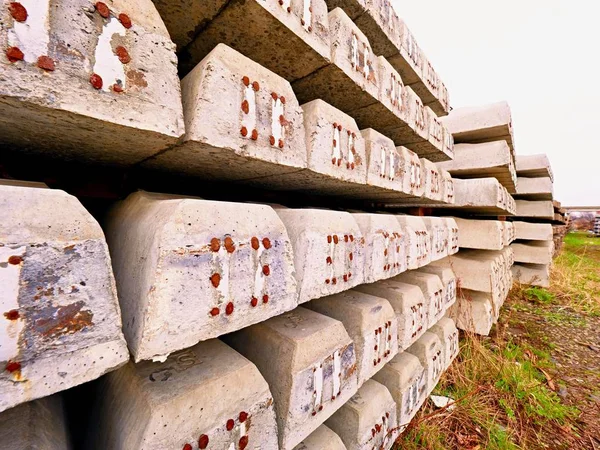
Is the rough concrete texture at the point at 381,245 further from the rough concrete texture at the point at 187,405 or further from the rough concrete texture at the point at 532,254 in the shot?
the rough concrete texture at the point at 532,254

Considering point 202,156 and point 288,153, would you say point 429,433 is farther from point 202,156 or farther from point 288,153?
point 202,156

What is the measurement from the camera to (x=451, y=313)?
258 cm

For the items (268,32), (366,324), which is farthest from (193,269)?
(366,324)

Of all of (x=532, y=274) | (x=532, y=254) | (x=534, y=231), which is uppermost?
(x=534, y=231)

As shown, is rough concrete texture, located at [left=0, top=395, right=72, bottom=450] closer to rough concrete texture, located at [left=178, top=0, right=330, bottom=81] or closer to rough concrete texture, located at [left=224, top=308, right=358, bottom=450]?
rough concrete texture, located at [left=224, top=308, right=358, bottom=450]

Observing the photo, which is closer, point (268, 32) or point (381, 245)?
point (268, 32)

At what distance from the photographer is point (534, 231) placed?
4512 millimetres

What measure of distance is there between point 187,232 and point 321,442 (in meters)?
0.93

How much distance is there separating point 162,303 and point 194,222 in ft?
0.51

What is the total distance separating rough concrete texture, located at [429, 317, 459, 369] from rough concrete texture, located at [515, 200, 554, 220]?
12.1ft

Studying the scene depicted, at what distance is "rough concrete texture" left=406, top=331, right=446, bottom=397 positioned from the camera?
1.67 metres

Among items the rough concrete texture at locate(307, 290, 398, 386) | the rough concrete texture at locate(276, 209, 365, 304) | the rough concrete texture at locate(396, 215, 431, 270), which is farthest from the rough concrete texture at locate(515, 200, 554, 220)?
the rough concrete texture at locate(276, 209, 365, 304)

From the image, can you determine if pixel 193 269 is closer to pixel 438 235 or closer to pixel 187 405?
pixel 187 405

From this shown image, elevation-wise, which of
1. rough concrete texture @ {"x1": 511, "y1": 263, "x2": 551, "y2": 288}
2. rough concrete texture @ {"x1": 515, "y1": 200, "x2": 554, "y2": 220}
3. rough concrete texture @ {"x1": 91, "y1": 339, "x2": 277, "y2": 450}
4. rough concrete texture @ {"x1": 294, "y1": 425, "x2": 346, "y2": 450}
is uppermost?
rough concrete texture @ {"x1": 515, "y1": 200, "x2": 554, "y2": 220}
